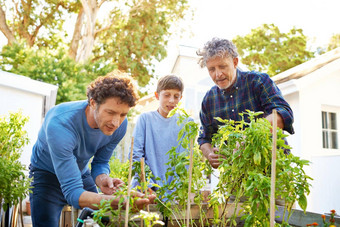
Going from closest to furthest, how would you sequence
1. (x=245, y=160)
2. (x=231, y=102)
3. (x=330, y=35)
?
(x=245, y=160) → (x=231, y=102) → (x=330, y=35)

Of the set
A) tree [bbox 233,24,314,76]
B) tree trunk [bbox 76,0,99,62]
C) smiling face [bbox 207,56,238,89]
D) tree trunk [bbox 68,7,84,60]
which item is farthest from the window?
tree [bbox 233,24,314,76]

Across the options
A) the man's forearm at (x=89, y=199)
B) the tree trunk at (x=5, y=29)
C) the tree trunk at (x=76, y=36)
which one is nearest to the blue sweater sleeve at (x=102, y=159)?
the man's forearm at (x=89, y=199)

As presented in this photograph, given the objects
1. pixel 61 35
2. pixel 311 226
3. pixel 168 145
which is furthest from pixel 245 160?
pixel 61 35

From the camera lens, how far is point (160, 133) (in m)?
2.68

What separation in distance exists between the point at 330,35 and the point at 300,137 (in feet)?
47.2

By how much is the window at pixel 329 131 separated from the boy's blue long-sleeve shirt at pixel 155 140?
4.85m

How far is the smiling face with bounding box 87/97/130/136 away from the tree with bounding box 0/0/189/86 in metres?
11.0

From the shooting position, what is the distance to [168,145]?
8.64 feet

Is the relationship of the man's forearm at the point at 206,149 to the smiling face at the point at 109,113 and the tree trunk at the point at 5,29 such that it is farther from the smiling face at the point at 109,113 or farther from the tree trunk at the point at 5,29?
the tree trunk at the point at 5,29

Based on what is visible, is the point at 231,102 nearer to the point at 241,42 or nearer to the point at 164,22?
the point at 164,22

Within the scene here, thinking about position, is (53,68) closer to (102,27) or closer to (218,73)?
(102,27)

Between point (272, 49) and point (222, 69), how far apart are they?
15900 millimetres

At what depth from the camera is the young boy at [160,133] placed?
2586mm

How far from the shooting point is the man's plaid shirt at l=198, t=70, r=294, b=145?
6.75 feet
